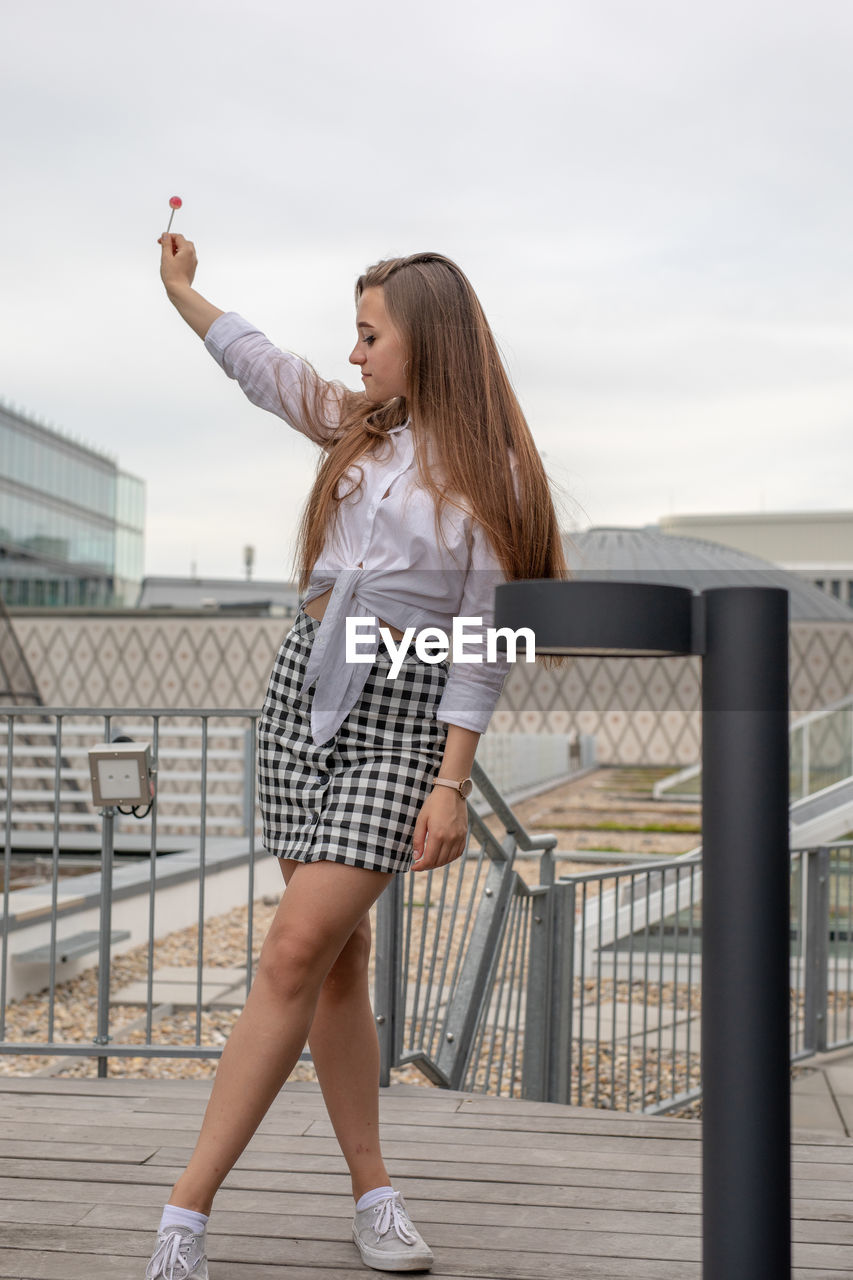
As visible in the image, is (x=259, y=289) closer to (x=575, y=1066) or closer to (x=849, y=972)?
(x=575, y=1066)

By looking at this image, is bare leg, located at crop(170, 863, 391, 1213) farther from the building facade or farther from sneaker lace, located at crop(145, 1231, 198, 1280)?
the building facade

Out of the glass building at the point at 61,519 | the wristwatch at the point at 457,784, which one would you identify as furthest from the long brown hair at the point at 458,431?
the glass building at the point at 61,519

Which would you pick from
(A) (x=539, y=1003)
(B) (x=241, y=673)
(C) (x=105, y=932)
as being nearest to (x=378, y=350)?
(C) (x=105, y=932)

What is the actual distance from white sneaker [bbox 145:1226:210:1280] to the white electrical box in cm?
156

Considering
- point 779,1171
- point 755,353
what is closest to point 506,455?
point 779,1171

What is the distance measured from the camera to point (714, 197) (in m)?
4.29

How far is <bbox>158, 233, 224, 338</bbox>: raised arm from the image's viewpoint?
1.76 meters

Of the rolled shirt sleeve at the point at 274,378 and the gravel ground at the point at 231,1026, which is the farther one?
the gravel ground at the point at 231,1026

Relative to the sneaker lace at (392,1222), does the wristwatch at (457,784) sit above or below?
above

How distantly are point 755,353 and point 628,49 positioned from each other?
644cm

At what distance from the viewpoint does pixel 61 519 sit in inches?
1479

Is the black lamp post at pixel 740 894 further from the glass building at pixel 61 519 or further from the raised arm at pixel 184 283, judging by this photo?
the glass building at pixel 61 519

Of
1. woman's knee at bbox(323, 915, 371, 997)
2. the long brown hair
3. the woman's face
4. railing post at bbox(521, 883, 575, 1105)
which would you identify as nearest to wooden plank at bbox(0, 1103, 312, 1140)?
woman's knee at bbox(323, 915, 371, 997)

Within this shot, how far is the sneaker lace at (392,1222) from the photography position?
172cm
